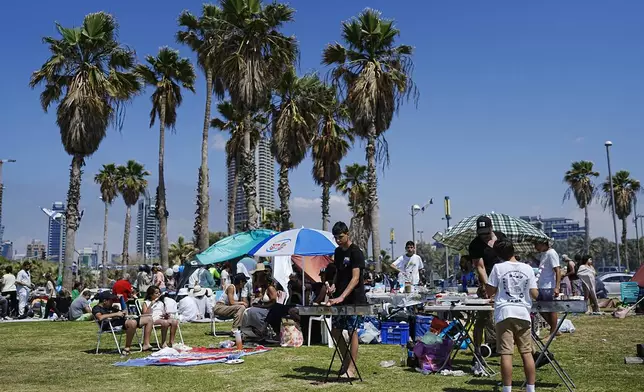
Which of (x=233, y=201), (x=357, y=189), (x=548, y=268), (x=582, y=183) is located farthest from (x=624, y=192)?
(x=548, y=268)

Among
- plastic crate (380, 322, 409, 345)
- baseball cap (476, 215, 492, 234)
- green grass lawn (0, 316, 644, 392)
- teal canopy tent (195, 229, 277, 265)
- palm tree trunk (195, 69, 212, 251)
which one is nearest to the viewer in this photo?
green grass lawn (0, 316, 644, 392)

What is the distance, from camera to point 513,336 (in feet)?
19.2

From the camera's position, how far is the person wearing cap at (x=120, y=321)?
10.7 metres

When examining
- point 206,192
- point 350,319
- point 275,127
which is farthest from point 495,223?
point 206,192

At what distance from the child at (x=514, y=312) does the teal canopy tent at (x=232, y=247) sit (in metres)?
13.4

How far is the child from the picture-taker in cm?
572

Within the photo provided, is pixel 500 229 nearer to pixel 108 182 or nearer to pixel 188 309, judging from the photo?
pixel 188 309

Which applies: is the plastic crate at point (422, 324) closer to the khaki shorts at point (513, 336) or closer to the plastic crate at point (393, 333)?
the plastic crate at point (393, 333)

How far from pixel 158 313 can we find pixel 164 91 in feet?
73.8

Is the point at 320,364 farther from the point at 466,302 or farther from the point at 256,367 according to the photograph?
the point at 466,302

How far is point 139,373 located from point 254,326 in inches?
142

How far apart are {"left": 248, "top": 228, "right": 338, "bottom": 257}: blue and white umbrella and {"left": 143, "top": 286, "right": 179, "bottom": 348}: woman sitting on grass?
10.5ft

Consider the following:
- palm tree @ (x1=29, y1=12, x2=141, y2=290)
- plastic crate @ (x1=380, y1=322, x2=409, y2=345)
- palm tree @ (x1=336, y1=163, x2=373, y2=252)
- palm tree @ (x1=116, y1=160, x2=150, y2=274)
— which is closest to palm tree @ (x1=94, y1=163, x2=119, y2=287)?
palm tree @ (x1=116, y1=160, x2=150, y2=274)

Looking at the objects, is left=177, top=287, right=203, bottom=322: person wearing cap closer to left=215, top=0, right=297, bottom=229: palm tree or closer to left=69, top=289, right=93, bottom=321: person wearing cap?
left=69, top=289, right=93, bottom=321: person wearing cap
